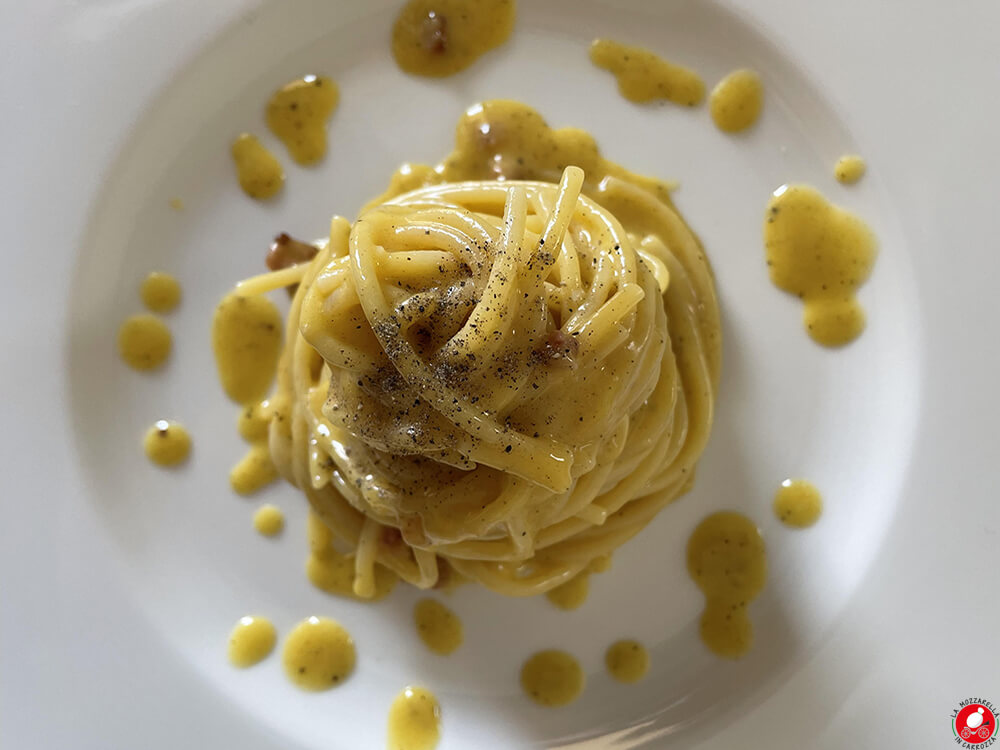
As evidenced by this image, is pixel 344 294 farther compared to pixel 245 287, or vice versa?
pixel 245 287

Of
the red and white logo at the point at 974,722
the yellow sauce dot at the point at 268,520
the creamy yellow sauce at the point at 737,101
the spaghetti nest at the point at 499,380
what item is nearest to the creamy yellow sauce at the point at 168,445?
the yellow sauce dot at the point at 268,520

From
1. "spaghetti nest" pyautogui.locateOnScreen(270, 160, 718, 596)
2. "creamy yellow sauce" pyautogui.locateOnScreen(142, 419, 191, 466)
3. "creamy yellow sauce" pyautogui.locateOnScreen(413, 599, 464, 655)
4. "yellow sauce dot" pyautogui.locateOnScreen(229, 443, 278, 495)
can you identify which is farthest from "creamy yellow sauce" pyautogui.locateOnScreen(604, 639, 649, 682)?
"creamy yellow sauce" pyautogui.locateOnScreen(142, 419, 191, 466)

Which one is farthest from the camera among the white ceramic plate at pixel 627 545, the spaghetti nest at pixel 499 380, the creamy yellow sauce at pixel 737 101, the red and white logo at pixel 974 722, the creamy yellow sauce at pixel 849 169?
the creamy yellow sauce at pixel 737 101

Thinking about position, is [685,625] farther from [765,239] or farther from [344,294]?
[344,294]

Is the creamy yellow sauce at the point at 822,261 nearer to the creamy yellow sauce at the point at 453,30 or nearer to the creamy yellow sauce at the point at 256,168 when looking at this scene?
the creamy yellow sauce at the point at 453,30

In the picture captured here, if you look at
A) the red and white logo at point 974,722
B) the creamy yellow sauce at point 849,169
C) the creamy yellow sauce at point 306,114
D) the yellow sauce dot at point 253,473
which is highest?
the creamy yellow sauce at point 306,114

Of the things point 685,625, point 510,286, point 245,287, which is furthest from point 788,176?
point 245,287

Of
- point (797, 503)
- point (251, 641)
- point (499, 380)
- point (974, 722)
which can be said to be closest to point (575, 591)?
point (797, 503)
